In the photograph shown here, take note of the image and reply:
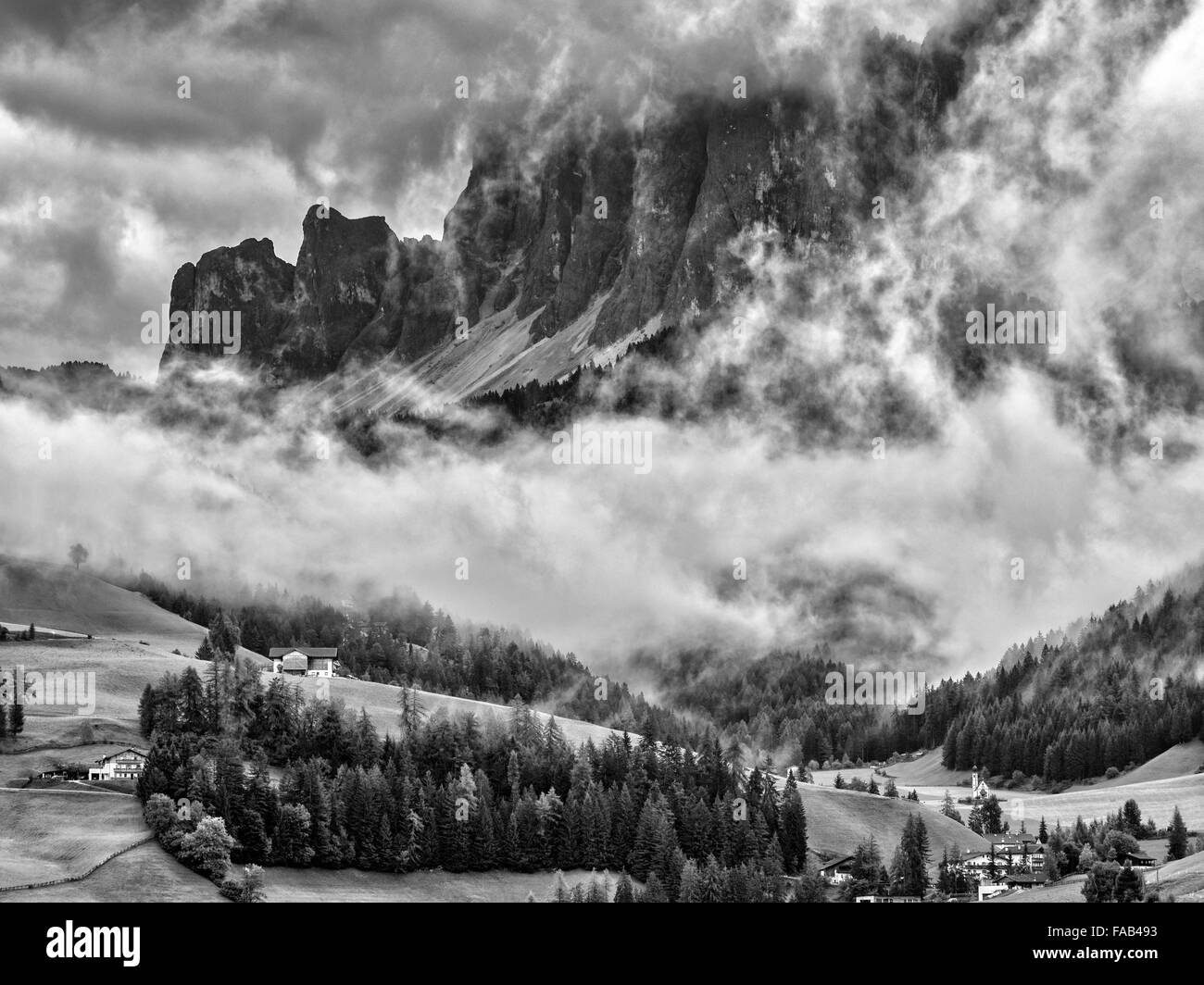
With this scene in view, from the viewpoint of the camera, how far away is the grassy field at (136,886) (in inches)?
6978

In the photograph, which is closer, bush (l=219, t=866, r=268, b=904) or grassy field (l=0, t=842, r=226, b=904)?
grassy field (l=0, t=842, r=226, b=904)

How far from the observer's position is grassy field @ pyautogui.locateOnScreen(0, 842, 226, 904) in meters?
177

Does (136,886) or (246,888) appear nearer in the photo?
(136,886)

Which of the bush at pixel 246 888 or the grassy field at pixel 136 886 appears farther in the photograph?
the bush at pixel 246 888

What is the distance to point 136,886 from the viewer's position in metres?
184

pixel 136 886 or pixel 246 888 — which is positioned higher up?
pixel 136 886
